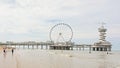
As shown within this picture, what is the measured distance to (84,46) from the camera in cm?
19912

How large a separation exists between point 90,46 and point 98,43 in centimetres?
2014

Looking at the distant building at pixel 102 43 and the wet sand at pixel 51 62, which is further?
the distant building at pixel 102 43

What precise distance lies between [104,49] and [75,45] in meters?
30.5

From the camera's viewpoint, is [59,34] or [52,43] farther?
[52,43]

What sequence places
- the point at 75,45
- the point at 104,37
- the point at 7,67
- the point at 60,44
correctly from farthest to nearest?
1. the point at 75,45
2. the point at 60,44
3. the point at 104,37
4. the point at 7,67

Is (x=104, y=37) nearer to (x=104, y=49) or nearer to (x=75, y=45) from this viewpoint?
(x=104, y=49)

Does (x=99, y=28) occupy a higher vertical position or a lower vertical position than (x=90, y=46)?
higher

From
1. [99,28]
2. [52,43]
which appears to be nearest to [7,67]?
[99,28]

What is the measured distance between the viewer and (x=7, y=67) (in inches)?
1033

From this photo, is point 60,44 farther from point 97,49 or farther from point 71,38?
point 97,49

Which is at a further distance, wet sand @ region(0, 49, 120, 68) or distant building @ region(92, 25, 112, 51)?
distant building @ region(92, 25, 112, 51)

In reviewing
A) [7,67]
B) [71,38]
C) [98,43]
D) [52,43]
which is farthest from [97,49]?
[7,67]

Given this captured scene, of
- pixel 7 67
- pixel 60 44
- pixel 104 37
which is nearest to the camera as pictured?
pixel 7 67

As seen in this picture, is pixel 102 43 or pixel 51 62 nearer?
pixel 51 62
